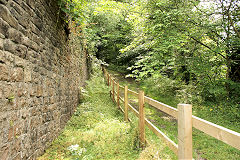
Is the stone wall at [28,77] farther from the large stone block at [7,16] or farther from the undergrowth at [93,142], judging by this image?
the undergrowth at [93,142]

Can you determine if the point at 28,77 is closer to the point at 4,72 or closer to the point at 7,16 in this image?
the point at 4,72

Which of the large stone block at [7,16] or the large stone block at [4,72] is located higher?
the large stone block at [7,16]

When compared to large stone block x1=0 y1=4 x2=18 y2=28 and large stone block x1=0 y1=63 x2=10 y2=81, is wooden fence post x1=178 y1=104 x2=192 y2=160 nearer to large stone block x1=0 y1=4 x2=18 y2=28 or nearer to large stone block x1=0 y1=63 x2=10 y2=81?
large stone block x1=0 y1=63 x2=10 y2=81

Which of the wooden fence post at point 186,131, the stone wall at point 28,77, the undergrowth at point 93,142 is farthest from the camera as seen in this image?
the undergrowth at point 93,142

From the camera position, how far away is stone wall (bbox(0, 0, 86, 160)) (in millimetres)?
1786

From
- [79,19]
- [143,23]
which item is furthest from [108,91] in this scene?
[79,19]

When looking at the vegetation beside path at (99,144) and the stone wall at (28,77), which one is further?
the vegetation beside path at (99,144)

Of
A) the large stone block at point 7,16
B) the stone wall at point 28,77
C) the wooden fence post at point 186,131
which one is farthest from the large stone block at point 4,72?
the wooden fence post at point 186,131

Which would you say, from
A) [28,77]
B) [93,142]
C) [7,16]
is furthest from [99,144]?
[7,16]

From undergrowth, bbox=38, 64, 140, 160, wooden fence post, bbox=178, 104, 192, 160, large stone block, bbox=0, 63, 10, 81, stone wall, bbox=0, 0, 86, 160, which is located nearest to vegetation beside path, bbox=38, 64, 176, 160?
undergrowth, bbox=38, 64, 140, 160

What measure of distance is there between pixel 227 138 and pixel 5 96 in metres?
2.14

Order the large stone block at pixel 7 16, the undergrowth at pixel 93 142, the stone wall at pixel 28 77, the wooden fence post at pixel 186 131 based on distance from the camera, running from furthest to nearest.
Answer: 1. the undergrowth at pixel 93 142
2. the stone wall at pixel 28 77
3. the large stone block at pixel 7 16
4. the wooden fence post at pixel 186 131

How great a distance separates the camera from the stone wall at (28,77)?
1786 mm

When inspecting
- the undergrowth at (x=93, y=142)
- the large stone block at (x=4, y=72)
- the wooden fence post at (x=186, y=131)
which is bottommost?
the undergrowth at (x=93, y=142)
